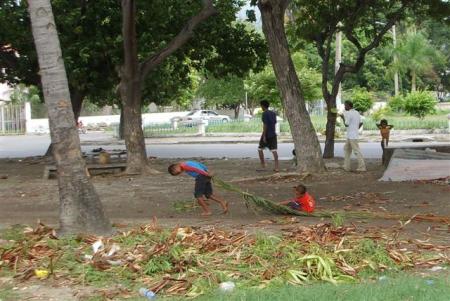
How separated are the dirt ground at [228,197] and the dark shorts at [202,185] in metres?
0.36

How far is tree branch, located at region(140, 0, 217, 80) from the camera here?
1473 centimetres

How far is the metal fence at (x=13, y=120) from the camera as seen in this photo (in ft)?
172

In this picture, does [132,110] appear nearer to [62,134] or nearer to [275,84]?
[62,134]

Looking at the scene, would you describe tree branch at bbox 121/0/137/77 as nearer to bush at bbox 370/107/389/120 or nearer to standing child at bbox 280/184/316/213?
standing child at bbox 280/184/316/213

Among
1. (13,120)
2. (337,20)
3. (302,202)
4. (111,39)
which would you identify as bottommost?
(302,202)

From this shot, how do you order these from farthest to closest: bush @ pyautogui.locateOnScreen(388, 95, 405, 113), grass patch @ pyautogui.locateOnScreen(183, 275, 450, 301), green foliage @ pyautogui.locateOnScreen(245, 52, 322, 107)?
bush @ pyautogui.locateOnScreen(388, 95, 405, 113) < green foliage @ pyautogui.locateOnScreen(245, 52, 322, 107) < grass patch @ pyautogui.locateOnScreen(183, 275, 450, 301)

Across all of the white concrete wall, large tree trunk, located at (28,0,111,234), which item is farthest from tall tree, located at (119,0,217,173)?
the white concrete wall

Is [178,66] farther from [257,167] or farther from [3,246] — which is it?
[3,246]

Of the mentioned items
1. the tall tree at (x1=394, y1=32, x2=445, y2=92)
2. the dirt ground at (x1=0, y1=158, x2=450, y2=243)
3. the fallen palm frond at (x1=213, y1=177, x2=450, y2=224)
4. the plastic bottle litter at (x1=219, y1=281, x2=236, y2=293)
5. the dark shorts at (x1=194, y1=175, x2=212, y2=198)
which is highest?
the tall tree at (x1=394, y1=32, x2=445, y2=92)

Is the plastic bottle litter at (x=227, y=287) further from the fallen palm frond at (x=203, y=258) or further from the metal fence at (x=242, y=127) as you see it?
the metal fence at (x=242, y=127)

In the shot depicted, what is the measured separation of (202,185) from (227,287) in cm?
408

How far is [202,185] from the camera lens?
959 centimetres

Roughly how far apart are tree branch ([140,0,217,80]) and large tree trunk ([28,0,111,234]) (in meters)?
7.43

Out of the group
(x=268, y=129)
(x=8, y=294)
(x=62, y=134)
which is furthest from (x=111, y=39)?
(x=8, y=294)
